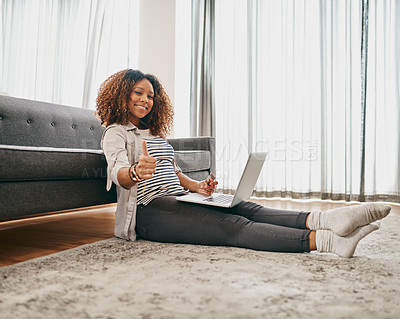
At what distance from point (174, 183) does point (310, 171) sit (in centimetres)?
220

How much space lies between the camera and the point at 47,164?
1422 millimetres

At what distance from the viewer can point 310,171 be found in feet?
11.1

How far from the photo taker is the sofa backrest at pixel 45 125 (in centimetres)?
198

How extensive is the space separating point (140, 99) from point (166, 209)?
51 centimetres

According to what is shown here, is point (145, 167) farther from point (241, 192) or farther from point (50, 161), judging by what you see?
point (50, 161)

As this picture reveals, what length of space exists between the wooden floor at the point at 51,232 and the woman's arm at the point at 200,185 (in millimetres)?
437

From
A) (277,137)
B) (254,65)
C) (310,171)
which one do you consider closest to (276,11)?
(254,65)

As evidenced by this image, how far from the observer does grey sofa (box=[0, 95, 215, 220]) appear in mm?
1305

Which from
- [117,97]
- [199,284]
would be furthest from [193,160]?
[199,284]

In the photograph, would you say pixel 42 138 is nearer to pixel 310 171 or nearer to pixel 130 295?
pixel 130 295

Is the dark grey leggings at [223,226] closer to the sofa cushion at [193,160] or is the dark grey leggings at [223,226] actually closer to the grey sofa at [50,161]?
the grey sofa at [50,161]

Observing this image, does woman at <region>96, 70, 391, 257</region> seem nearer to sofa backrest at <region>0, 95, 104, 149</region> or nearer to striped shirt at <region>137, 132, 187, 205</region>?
striped shirt at <region>137, 132, 187, 205</region>

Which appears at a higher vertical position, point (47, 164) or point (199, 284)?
point (47, 164)

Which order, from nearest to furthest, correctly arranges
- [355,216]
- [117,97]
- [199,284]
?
[199,284] → [355,216] → [117,97]
